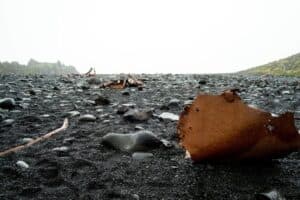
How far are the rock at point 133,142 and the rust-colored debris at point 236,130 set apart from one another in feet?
1.94

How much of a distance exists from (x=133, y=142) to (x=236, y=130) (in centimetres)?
90

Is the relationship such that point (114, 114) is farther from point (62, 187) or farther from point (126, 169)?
point (62, 187)

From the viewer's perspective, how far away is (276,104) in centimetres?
578

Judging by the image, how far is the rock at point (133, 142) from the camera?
9.29 feet

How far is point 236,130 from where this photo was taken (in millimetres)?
2252

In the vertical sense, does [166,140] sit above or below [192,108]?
below

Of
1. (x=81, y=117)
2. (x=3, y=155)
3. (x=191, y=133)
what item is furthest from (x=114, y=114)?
(x=191, y=133)

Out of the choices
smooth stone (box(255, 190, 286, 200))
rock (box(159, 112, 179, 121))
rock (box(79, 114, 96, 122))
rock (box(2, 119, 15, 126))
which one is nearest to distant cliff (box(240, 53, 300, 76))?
rock (box(159, 112, 179, 121))

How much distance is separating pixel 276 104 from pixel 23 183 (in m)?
4.50

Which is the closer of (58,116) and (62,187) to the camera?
(62,187)

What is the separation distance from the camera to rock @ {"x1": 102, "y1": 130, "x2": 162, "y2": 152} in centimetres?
283

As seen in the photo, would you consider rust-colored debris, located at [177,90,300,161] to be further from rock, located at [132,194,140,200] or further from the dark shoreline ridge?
rock, located at [132,194,140,200]

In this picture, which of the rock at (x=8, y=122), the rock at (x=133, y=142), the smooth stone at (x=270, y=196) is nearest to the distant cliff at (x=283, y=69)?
the rock at (x=8, y=122)

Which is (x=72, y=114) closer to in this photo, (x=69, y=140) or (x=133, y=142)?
(x=69, y=140)
